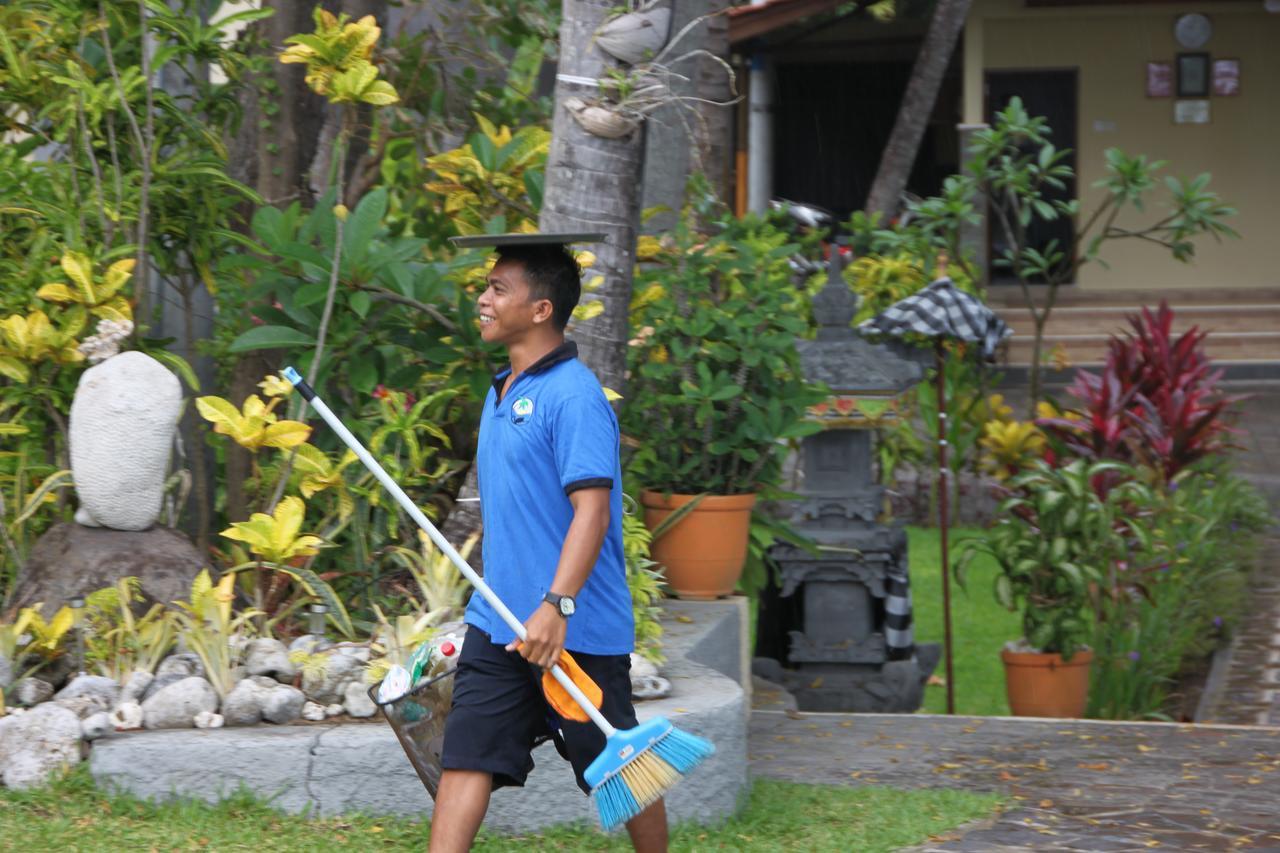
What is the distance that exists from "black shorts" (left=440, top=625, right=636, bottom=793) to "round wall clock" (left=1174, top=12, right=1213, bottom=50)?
→ 16.6m

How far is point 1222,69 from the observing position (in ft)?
61.4

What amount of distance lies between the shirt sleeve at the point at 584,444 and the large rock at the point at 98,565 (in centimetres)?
216

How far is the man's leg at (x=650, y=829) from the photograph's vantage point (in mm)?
3895

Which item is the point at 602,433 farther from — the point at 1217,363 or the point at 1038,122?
the point at 1217,363

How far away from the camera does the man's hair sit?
152 inches

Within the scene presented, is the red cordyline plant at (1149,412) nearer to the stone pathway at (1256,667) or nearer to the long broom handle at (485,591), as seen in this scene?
the stone pathway at (1256,667)

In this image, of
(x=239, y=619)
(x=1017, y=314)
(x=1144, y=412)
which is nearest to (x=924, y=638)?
(x=1144, y=412)

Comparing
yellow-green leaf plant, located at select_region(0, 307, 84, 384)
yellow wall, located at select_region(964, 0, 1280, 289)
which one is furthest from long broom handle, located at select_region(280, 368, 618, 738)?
yellow wall, located at select_region(964, 0, 1280, 289)

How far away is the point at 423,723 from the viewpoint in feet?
13.3

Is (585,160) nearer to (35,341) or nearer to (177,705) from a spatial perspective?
(35,341)

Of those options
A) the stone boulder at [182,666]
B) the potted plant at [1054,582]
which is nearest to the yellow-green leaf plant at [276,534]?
the stone boulder at [182,666]

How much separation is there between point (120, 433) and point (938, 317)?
477cm

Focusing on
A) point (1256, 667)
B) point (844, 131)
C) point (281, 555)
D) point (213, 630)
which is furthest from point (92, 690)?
point (844, 131)

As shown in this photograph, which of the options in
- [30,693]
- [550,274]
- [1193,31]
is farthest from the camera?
[1193,31]
